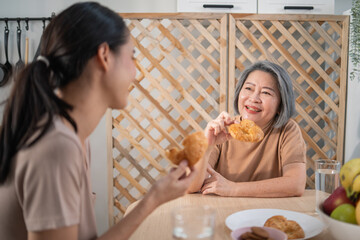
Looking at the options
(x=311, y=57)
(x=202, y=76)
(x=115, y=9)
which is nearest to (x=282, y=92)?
(x=202, y=76)

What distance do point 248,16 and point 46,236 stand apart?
2.11 metres

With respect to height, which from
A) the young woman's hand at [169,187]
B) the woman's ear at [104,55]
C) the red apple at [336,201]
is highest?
the woman's ear at [104,55]

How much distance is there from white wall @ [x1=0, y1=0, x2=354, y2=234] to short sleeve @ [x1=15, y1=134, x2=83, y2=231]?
1.95m

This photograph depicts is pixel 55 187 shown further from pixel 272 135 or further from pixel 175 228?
pixel 272 135

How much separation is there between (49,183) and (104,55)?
0.30 metres

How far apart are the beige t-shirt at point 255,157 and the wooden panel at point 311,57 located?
90 cm

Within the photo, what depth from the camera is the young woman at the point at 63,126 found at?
2.04ft

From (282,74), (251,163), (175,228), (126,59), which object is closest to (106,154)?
(251,163)

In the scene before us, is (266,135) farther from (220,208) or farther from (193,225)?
(193,225)

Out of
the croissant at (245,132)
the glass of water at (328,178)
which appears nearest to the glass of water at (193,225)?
the glass of water at (328,178)

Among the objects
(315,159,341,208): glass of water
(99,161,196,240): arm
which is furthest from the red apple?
(99,161,196,240): arm

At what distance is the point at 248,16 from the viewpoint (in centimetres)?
234

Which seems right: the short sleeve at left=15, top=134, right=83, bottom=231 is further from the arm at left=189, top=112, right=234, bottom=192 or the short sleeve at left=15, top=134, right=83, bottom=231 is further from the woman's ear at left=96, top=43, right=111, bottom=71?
the arm at left=189, top=112, right=234, bottom=192

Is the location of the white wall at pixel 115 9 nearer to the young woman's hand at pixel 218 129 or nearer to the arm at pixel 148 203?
the young woman's hand at pixel 218 129
